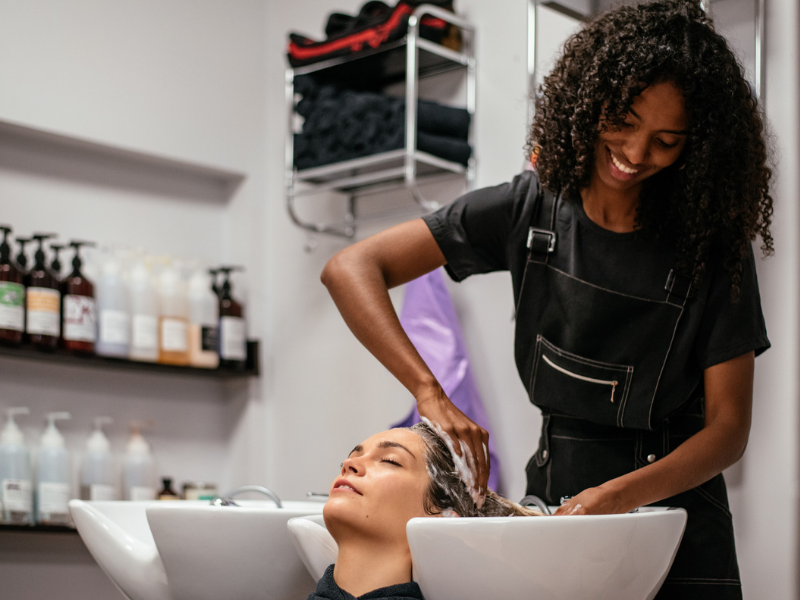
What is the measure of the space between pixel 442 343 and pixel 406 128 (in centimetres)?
57

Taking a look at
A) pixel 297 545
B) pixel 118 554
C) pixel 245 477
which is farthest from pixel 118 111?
pixel 297 545

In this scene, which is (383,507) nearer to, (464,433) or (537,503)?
(464,433)

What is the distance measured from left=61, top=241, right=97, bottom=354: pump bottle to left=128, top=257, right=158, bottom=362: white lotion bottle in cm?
14

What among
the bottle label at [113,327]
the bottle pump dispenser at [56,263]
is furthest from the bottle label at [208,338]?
the bottle pump dispenser at [56,263]

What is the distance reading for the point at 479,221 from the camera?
140 centimetres

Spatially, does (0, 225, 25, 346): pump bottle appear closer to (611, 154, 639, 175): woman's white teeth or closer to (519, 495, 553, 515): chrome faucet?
(519, 495, 553, 515): chrome faucet

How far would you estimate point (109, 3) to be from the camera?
2.60m

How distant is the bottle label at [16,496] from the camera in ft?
7.19

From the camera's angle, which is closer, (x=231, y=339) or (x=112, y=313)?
(x=112, y=313)

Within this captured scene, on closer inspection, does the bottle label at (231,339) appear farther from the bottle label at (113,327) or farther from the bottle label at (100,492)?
the bottle label at (100,492)

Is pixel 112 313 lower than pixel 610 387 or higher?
higher

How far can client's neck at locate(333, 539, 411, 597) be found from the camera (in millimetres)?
1106

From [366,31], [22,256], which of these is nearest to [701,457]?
[366,31]

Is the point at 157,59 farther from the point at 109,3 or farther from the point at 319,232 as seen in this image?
the point at 319,232
